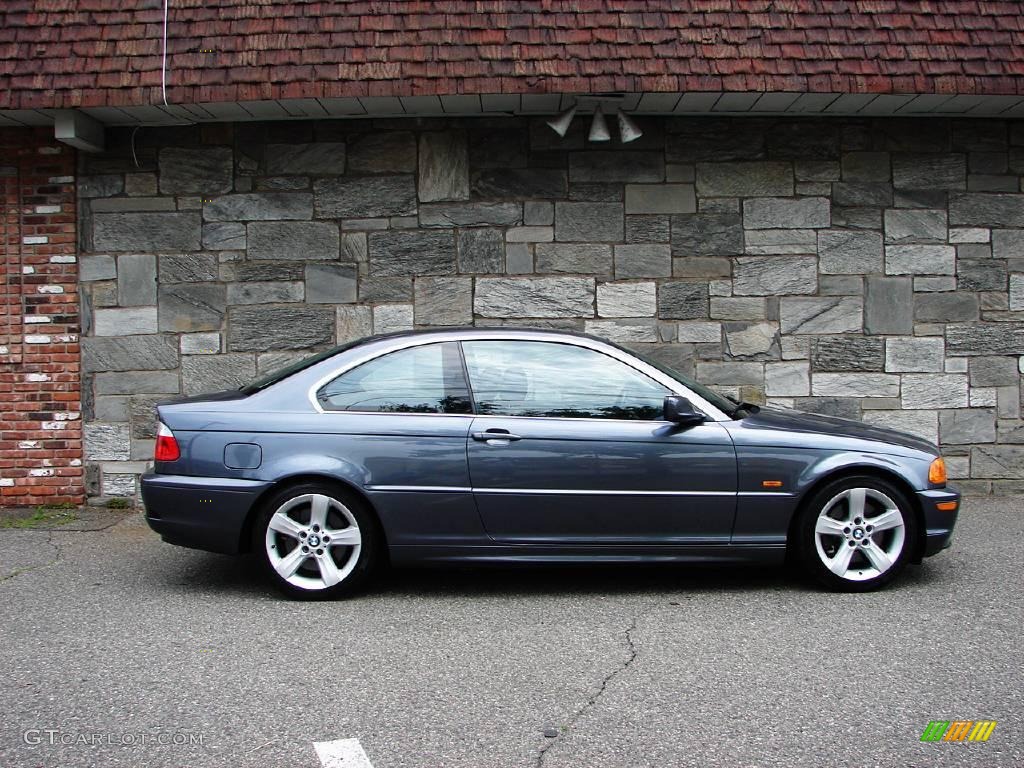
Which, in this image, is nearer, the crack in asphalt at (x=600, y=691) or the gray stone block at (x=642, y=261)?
the crack in asphalt at (x=600, y=691)

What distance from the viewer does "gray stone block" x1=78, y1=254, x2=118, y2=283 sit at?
7.76 m

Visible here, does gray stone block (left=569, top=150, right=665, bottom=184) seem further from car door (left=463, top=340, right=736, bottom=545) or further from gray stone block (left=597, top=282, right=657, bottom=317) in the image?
car door (left=463, top=340, right=736, bottom=545)

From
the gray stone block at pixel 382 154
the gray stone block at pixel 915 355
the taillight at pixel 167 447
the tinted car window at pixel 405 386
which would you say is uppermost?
the gray stone block at pixel 382 154

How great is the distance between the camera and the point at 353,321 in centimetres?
780

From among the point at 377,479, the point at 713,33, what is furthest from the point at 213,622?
the point at 713,33

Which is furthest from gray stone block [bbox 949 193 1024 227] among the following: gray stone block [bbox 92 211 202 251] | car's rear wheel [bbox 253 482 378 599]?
gray stone block [bbox 92 211 202 251]

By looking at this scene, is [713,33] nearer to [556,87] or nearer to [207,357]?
[556,87]

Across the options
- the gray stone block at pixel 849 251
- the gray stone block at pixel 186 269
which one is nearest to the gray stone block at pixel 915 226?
the gray stone block at pixel 849 251

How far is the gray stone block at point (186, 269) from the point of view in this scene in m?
7.79

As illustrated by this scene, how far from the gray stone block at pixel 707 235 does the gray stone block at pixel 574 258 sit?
0.58 m

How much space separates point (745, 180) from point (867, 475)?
3.45m

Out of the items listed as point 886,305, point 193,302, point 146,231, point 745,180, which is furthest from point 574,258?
point 146,231

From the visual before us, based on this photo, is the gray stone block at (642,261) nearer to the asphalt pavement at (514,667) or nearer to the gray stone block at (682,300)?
the gray stone block at (682,300)

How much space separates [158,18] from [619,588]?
5.44 metres
